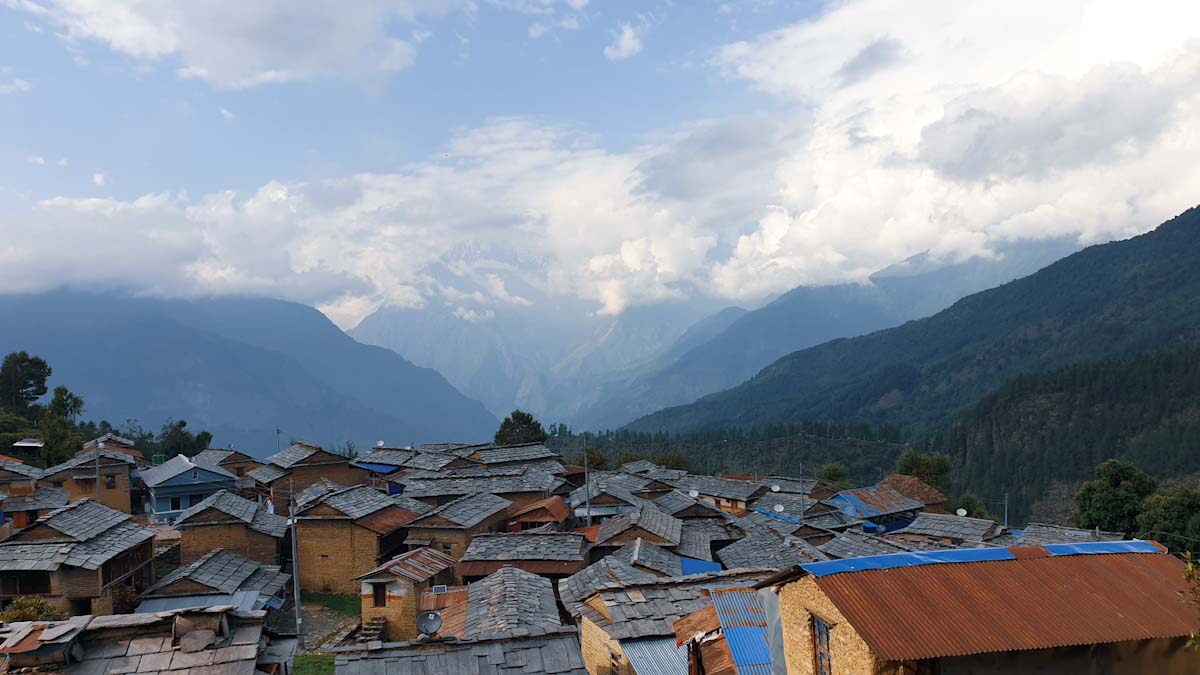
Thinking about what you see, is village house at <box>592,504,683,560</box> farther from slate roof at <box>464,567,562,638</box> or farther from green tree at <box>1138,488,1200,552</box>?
green tree at <box>1138,488,1200,552</box>

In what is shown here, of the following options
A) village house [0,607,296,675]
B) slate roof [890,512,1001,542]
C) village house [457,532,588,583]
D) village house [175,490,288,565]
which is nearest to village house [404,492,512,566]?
village house [457,532,588,583]

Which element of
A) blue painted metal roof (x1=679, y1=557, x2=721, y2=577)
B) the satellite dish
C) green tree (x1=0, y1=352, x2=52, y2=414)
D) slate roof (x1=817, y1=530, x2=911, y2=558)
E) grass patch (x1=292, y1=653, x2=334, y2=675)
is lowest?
slate roof (x1=817, y1=530, x2=911, y2=558)

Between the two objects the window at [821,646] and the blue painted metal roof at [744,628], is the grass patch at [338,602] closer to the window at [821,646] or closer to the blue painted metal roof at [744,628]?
the blue painted metal roof at [744,628]

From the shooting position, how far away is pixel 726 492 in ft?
198

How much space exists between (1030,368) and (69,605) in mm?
195371

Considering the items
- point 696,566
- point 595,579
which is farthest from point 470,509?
point 595,579

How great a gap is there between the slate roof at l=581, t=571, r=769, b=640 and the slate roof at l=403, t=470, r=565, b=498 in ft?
79.2

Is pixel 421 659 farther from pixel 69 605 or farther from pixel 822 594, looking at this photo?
pixel 69 605

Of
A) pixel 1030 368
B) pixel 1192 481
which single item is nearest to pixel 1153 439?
pixel 1192 481

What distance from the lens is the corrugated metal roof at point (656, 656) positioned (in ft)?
57.0

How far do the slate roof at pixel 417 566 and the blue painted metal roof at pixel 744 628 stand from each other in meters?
14.4

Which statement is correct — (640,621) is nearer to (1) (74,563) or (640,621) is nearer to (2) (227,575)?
(2) (227,575)

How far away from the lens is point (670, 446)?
133125mm

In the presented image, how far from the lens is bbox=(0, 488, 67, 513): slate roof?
37625 mm
